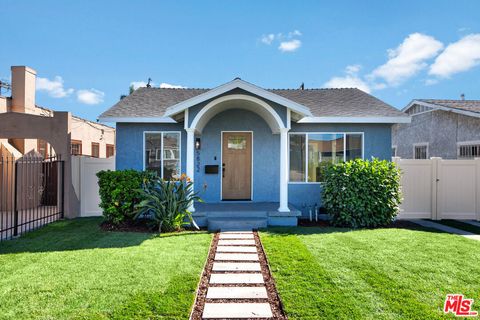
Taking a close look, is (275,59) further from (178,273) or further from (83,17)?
(178,273)

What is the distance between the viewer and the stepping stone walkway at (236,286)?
3284 mm

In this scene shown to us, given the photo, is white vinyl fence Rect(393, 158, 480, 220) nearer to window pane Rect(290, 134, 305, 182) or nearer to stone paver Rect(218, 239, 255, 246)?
window pane Rect(290, 134, 305, 182)

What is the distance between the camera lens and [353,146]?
9047mm

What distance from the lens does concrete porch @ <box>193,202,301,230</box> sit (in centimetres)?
722

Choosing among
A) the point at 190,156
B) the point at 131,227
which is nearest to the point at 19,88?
the point at 131,227

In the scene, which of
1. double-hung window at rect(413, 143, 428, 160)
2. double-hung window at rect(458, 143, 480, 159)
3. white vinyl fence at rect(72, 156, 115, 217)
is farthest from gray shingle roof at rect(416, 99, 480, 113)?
white vinyl fence at rect(72, 156, 115, 217)

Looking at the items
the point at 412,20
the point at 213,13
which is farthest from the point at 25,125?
the point at 412,20

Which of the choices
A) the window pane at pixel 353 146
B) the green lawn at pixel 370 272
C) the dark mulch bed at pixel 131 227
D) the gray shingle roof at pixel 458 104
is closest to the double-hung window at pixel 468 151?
the gray shingle roof at pixel 458 104

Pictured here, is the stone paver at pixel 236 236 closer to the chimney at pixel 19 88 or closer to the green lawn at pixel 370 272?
the green lawn at pixel 370 272

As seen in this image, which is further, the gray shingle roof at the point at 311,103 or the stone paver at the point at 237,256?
the gray shingle roof at the point at 311,103

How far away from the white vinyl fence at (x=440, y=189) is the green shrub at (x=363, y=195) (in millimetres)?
1590

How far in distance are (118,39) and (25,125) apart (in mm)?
5378

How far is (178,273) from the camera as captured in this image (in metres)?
4.27

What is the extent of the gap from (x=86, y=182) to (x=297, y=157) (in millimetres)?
6618
